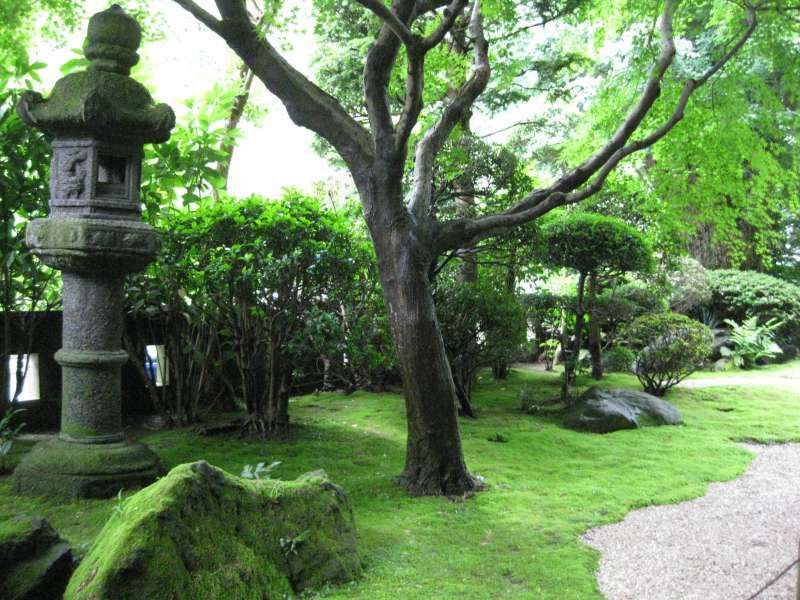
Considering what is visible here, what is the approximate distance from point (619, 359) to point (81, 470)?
8.81 m

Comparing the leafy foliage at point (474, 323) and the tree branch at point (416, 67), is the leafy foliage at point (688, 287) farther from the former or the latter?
the tree branch at point (416, 67)

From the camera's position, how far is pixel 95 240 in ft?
15.6

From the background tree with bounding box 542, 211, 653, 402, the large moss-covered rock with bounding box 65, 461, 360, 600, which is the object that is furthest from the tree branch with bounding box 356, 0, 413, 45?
the background tree with bounding box 542, 211, 653, 402

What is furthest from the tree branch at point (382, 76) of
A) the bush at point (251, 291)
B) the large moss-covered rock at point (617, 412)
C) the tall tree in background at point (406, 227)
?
the large moss-covered rock at point (617, 412)

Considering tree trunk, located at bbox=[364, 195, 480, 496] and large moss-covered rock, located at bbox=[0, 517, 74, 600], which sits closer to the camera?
large moss-covered rock, located at bbox=[0, 517, 74, 600]

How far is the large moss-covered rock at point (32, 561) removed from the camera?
9.46 feet

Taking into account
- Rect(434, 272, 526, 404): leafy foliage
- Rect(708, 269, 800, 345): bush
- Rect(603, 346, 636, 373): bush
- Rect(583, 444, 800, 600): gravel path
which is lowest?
Rect(583, 444, 800, 600): gravel path

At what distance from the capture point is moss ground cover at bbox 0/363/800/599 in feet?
12.6

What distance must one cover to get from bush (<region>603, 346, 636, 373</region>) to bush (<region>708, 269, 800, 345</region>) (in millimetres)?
5945

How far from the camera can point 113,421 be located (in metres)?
5.11

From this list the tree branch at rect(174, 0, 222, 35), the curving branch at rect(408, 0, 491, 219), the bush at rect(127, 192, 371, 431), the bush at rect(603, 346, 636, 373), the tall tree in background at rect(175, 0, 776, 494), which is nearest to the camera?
the tree branch at rect(174, 0, 222, 35)

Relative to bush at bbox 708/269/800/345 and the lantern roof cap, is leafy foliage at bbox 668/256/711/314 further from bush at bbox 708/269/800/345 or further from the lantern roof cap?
the lantern roof cap

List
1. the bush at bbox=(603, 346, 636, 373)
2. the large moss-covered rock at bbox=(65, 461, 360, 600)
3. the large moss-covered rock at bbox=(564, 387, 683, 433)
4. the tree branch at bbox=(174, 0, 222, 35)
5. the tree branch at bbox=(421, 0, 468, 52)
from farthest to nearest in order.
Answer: the bush at bbox=(603, 346, 636, 373) → the large moss-covered rock at bbox=(564, 387, 683, 433) → the tree branch at bbox=(174, 0, 222, 35) → the tree branch at bbox=(421, 0, 468, 52) → the large moss-covered rock at bbox=(65, 461, 360, 600)

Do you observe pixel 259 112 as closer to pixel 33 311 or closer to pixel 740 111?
pixel 33 311
